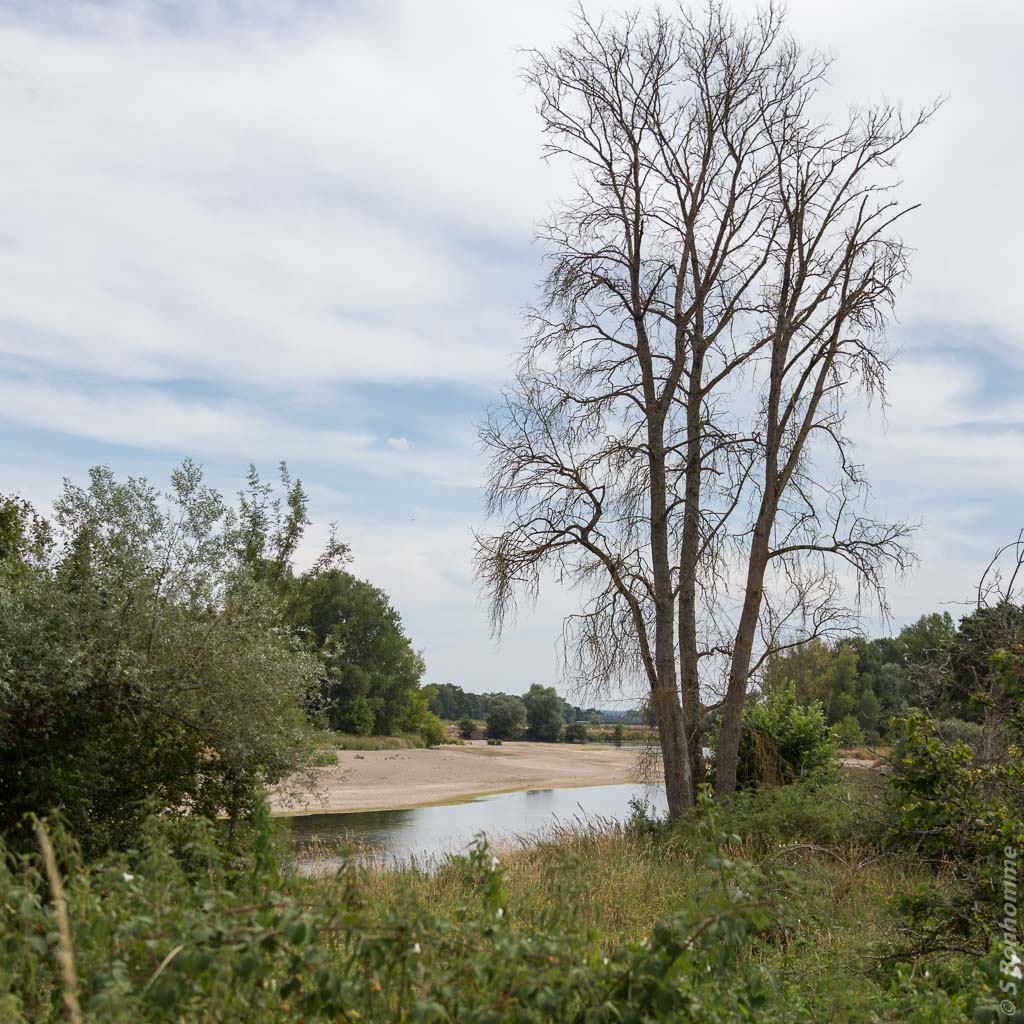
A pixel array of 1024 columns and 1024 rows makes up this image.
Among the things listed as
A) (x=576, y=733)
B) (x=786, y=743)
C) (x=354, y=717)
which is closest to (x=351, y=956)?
(x=786, y=743)

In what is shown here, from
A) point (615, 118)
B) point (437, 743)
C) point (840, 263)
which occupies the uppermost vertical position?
point (615, 118)

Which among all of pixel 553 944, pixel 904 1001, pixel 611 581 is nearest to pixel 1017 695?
pixel 904 1001

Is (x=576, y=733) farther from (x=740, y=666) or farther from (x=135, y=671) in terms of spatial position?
(x=135, y=671)

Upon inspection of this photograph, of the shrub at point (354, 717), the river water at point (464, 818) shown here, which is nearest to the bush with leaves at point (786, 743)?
the river water at point (464, 818)

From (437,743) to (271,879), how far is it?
65.7 meters

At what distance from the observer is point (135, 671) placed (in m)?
11.0

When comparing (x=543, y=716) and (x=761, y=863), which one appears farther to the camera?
(x=543, y=716)

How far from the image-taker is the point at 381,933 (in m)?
2.88

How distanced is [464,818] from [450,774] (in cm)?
1565

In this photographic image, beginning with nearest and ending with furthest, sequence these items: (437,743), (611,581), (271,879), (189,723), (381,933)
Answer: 1. (381,933)
2. (271,879)
3. (189,723)
4. (611,581)
5. (437,743)

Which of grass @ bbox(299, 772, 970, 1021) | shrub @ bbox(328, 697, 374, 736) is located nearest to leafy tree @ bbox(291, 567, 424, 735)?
shrub @ bbox(328, 697, 374, 736)

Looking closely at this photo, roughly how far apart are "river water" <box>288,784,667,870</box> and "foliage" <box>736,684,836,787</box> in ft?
6.02

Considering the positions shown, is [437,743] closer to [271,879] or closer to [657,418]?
[657,418]

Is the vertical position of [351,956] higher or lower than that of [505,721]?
higher
